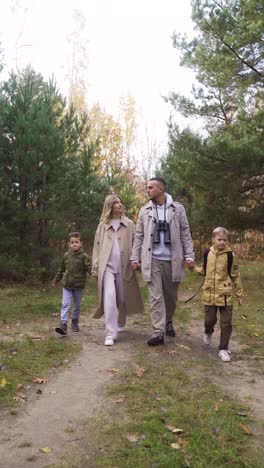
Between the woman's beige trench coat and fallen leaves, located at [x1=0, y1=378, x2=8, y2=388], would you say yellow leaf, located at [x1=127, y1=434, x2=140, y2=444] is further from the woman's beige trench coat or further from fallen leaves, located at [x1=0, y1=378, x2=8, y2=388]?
the woman's beige trench coat

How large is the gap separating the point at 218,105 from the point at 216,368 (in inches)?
406

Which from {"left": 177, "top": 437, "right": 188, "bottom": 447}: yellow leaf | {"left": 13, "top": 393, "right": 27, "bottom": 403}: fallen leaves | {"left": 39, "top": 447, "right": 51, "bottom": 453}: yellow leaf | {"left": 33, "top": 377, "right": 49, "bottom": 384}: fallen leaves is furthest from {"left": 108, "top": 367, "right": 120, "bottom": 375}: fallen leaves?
{"left": 39, "top": 447, "right": 51, "bottom": 453}: yellow leaf

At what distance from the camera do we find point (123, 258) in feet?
20.9

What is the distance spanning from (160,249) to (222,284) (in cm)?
97

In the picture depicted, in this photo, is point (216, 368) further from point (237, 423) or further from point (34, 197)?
point (34, 197)

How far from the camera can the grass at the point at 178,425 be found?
284 centimetres

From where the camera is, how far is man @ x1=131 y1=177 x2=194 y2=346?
19.1ft

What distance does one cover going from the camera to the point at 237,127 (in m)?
10.5

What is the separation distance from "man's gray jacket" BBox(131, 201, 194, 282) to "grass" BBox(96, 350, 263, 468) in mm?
1618

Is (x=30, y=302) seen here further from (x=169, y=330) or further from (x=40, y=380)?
(x=40, y=380)

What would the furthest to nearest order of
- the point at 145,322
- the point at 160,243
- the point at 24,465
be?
the point at 145,322 < the point at 160,243 < the point at 24,465

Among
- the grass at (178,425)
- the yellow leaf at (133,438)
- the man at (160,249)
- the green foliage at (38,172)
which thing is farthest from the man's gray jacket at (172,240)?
the green foliage at (38,172)

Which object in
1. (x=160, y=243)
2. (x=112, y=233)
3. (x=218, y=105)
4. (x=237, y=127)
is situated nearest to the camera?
(x=160, y=243)

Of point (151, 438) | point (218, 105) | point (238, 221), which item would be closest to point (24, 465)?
point (151, 438)
